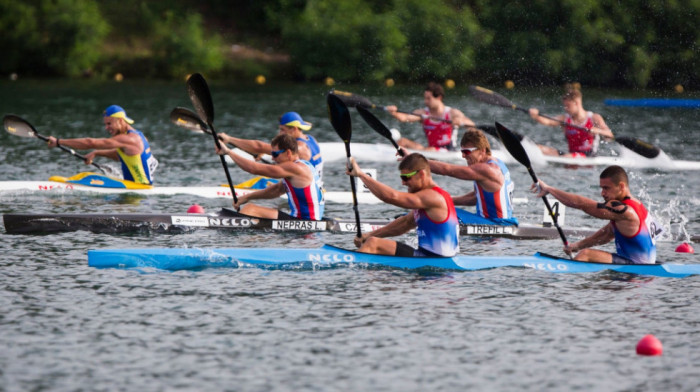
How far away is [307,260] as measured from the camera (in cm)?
1183

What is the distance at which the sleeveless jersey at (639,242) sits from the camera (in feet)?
36.6

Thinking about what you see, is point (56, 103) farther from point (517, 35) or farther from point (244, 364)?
point (244, 364)

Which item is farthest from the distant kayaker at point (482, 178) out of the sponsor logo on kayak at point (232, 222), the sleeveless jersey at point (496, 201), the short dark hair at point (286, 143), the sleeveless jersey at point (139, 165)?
the sleeveless jersey at point (139, 165)

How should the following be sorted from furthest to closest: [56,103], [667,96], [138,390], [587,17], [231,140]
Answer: [587,17] < [667,96] < [56,103] < [231,140] < [138,390]

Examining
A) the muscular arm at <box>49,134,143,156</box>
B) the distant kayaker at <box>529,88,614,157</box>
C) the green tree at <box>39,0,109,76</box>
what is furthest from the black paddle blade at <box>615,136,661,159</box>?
the green tree at <box>39,0,109,76</box>

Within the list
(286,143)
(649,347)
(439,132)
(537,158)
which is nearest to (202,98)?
(286,143)

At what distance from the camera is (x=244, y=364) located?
28.5 feet

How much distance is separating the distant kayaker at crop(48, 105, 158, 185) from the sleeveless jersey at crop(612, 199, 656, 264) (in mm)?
8789

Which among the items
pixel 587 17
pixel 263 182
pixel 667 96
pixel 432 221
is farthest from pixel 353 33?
pixel 432 221

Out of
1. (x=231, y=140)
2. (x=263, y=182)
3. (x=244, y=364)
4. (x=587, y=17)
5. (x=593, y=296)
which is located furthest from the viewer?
(x=587, y=17)

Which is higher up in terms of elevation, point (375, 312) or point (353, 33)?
point (353, 33)

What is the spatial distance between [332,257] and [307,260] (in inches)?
13.4

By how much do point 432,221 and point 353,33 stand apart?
35.8 meters

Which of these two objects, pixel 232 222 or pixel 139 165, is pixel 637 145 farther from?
pixel 139 165
